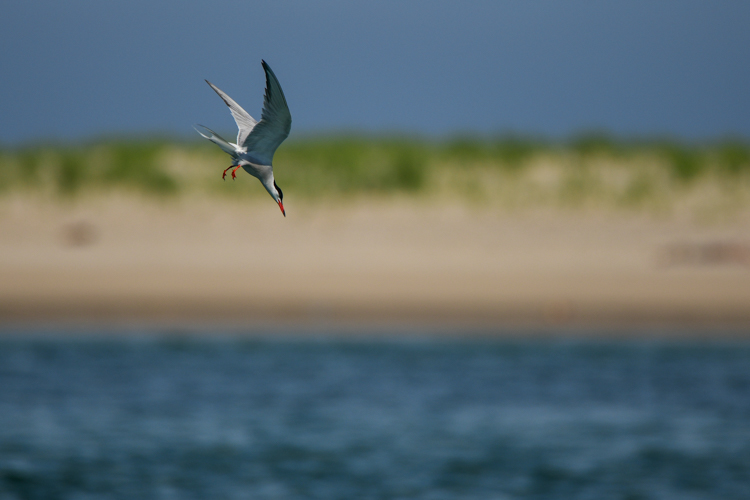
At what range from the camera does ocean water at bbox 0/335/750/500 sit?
800 centimetres

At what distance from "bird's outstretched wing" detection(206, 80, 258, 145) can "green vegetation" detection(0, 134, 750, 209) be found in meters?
11.4

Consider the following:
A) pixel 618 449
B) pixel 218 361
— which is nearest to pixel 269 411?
pixel 218 361

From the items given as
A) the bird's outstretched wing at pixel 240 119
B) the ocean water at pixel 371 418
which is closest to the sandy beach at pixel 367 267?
the ocean water at pixel 371 418

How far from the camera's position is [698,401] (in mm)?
10156

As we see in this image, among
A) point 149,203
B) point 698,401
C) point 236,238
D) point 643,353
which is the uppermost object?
point 149,203

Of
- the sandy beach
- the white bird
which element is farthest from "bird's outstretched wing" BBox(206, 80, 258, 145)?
the sandy beach

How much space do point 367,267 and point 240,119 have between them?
922 cm

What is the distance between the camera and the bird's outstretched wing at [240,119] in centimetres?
424

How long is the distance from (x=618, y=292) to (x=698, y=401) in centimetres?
271

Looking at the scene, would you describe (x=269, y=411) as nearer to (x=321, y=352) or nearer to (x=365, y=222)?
(x=321, y=352)

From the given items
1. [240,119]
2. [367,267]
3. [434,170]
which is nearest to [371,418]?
[367,267]

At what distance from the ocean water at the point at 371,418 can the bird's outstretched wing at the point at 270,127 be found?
13.6 feet

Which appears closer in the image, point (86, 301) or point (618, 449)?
point (618, 449)

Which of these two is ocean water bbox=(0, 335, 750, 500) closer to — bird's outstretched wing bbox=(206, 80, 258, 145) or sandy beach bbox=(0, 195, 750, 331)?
sandy beach bbox=(0, 195, 750, 331)
